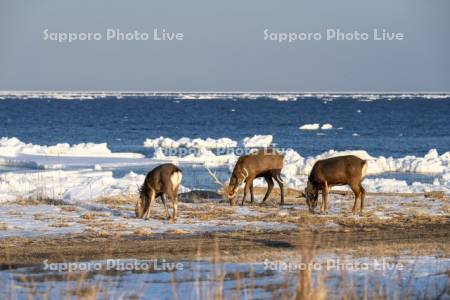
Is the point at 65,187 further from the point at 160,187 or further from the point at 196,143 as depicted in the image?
the point at 196,143

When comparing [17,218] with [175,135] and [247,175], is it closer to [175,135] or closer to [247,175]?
[247,175]

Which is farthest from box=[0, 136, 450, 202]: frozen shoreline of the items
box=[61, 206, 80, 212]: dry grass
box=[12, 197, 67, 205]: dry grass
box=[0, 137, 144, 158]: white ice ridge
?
box=[61, 206, 80, 212]: dry grass

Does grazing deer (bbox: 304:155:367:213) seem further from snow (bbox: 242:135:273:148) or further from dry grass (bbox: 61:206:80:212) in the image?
snow (bbox: 242:135:273:148)

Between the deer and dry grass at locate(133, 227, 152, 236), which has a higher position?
the deer

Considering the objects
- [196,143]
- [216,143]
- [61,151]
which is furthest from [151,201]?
[196,143]

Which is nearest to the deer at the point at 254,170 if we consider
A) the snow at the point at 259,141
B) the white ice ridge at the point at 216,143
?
the white ice ridge at the point at 216,143

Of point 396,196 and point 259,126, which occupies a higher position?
point 259,126

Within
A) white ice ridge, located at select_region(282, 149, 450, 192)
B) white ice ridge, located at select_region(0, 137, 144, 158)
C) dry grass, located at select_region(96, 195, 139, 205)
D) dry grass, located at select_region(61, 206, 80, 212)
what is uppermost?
white ice ridge, located at select_region(0, 137, 144, 158)

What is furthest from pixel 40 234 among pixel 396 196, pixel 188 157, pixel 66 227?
pixel 188 157

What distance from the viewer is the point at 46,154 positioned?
4616 cm

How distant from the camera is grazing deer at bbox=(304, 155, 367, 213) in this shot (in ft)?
64.9

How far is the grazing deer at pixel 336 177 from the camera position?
19.8m

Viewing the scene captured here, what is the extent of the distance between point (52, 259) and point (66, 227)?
14.0 feet

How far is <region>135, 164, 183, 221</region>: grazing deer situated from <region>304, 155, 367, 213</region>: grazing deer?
3.18 meters
